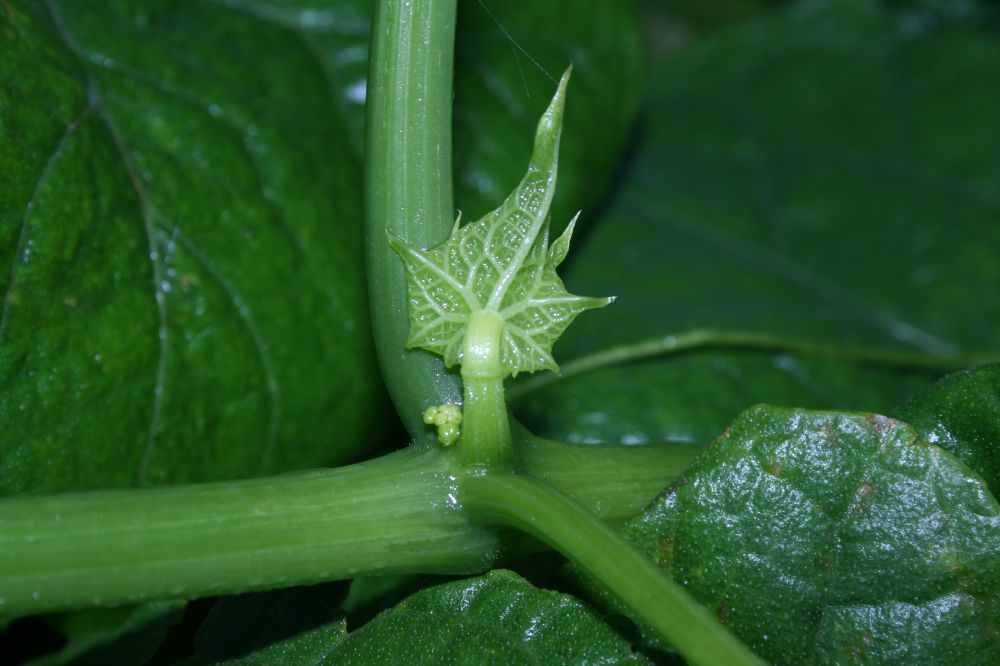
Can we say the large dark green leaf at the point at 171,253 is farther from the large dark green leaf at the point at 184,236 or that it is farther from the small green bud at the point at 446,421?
the small green bud at the point at 446,421

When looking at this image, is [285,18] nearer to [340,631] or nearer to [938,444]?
[340,631]

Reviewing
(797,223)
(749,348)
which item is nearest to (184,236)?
(749,348)

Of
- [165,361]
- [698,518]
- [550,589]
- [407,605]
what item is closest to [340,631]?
[407,605]

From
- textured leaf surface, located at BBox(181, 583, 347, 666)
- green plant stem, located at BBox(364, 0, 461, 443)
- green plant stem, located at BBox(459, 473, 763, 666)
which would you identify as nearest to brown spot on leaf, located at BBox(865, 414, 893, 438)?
green plant stem, located at BBox(459, 473, 763, 666)

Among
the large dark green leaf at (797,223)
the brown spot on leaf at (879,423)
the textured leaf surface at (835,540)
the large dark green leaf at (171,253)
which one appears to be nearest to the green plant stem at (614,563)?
the textured leaf surface at (835,540)

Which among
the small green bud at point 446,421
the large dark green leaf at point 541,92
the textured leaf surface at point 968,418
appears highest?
the large dark green leaf at point 541,92
